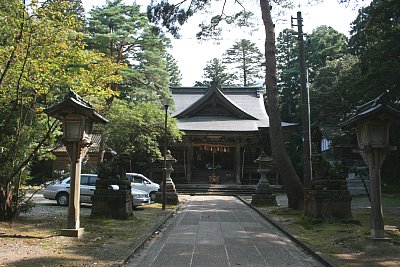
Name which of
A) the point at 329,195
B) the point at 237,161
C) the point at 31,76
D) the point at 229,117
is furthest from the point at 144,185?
the point at 229,117

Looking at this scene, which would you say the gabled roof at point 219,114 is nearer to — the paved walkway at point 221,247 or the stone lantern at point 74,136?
the paved walkway at point 221,247

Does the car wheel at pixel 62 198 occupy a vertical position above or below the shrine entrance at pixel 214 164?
below

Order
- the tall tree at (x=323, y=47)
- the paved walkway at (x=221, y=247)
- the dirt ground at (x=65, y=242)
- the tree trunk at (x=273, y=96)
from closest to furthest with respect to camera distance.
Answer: the dirt ground at (x=65, y=242) < the paved walkway at (x=221, y=247) < the tree trunk at (x=273, y=96) < the tall tree at (x=323, y=47)

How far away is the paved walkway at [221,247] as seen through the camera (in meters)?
6.70

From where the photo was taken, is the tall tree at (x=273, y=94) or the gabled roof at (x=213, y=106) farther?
the gabled roof at (x=213, y=106)

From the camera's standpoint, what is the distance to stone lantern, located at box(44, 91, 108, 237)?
8344mm

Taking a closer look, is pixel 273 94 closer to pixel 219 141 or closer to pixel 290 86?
pixel 219 141

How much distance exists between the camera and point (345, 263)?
20.5ft

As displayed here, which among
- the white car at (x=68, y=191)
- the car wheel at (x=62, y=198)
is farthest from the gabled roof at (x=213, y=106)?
the car wheel at (x=62, y=198)

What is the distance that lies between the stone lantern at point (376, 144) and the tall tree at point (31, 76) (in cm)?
676

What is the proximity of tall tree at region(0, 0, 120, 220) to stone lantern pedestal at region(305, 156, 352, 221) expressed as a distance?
22.3ft

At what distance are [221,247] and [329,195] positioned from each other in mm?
4551

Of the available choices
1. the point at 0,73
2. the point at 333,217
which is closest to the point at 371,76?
the point at 333,217

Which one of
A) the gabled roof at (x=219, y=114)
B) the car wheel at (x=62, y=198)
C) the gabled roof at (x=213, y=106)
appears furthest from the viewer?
the gabled roof at (x=213, y=106)
